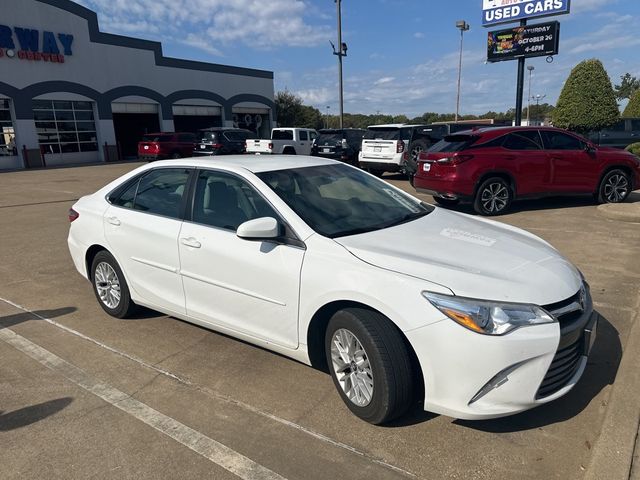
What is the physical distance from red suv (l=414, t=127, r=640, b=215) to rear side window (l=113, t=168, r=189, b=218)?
19.7 ft

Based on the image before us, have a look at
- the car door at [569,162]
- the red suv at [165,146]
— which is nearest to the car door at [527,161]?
the car door at [569,162]

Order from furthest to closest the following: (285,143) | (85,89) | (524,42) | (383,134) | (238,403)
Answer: (85,89) < (285,143) < (524,42) < (383,134) < (238,403)

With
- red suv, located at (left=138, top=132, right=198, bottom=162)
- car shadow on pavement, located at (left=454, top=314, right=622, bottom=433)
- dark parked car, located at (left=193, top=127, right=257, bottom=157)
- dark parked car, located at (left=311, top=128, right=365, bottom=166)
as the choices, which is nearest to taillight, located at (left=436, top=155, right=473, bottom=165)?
car shadow on pavement, located at (left=454, top=314, right=622, bottom=433)

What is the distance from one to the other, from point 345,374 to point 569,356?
129 cm

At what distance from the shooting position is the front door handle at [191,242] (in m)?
3.67

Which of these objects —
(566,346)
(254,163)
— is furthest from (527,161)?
(566,346)

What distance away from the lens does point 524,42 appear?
58.4ft

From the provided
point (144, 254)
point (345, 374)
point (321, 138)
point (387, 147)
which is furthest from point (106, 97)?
point (345, 374)

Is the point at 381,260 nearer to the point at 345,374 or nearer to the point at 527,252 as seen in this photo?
the point at 345,374

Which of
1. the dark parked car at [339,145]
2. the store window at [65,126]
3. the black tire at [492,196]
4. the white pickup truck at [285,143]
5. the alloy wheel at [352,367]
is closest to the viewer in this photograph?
the alloy wheel at [352,367]

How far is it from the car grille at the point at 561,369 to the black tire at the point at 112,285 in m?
3.49

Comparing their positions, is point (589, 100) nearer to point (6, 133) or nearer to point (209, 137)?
point (209, 137)

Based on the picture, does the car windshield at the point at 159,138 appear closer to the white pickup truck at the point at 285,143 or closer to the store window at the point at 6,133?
the white pickup truck at the point at 285,143

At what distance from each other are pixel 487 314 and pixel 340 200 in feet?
5.15
